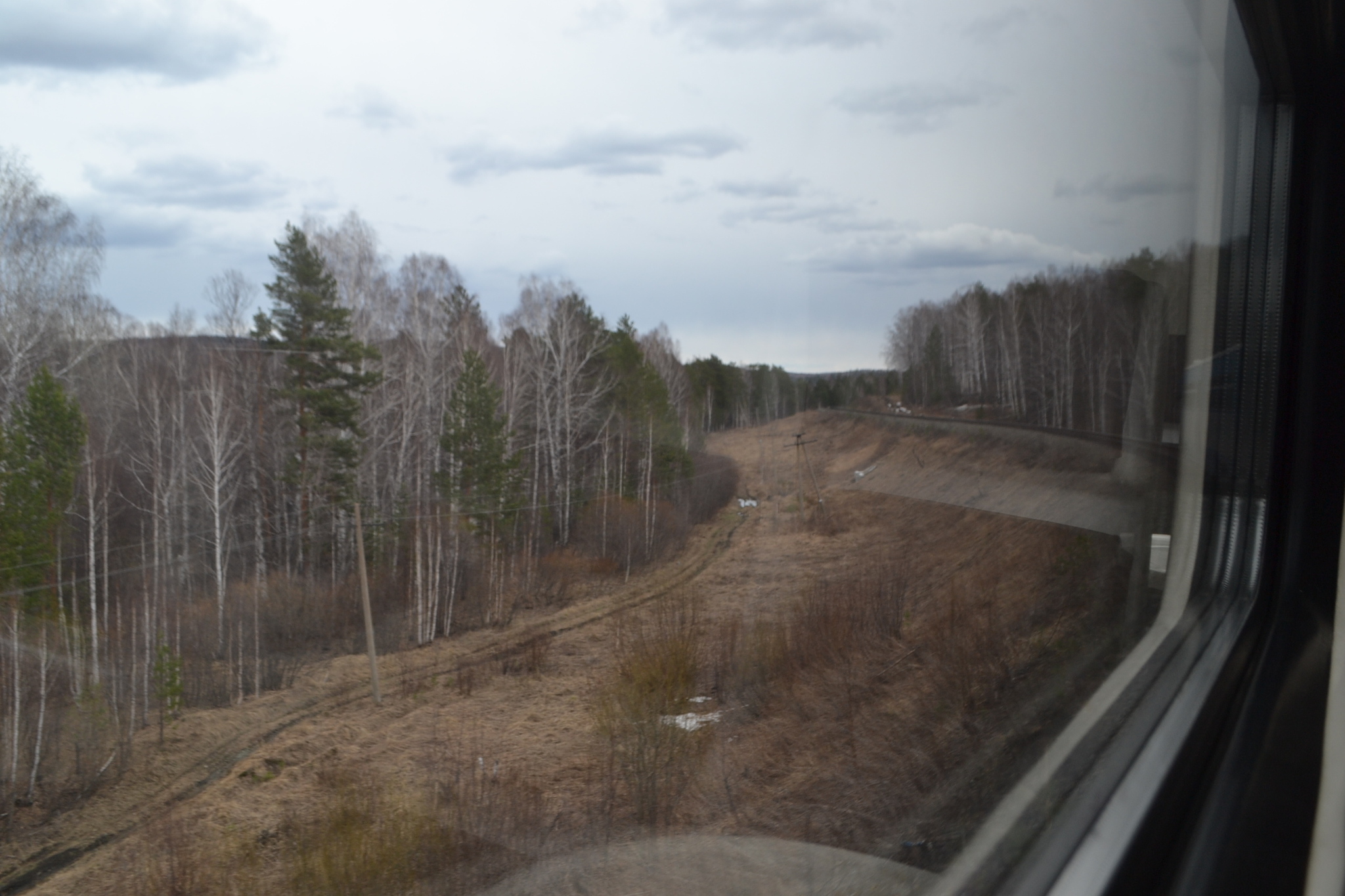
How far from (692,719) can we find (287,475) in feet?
3.68

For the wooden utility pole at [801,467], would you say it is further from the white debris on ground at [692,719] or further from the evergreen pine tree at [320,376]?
the evergreen pine tree at [320,376]

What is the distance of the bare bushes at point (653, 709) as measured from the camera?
1.67 meters

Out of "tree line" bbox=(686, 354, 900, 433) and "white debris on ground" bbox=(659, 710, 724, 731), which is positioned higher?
"tree line" bbox=(686, 354, 900, 433)

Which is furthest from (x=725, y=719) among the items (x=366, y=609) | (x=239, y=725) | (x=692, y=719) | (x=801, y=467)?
(x=239, y=725)

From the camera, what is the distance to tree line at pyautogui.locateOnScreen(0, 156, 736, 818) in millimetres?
1627

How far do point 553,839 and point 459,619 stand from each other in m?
0.64

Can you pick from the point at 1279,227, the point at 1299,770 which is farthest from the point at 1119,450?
the point at 1299,770

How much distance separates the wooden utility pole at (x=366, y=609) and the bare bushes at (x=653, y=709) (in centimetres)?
53

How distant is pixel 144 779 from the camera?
Answer: 1.66 m

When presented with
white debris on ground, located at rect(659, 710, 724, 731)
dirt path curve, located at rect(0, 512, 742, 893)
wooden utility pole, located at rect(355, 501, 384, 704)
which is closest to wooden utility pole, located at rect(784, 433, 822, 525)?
dirt path curve, located at rect(0, 512, 742, 893)

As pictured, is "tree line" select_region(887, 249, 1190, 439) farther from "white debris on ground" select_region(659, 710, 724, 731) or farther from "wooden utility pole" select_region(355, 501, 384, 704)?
"wooden utility pole" select_region(355, 501, 384, 704)

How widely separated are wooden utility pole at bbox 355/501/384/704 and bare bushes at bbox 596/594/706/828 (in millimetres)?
530

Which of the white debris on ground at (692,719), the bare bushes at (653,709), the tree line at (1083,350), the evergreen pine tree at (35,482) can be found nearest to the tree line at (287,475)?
the evergreen pine tree at (35,482)

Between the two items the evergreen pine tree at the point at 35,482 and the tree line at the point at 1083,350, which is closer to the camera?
the evergreen pine tree at the point at 35,482
